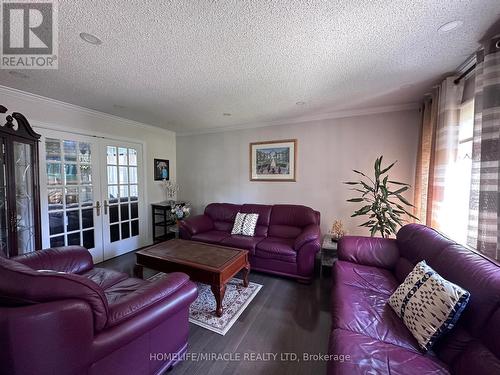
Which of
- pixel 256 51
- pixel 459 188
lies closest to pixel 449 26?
pixel 256 51

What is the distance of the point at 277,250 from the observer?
2844mm

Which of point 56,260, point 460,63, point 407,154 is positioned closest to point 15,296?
point 56,260

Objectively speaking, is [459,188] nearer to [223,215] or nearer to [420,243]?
[420,243]

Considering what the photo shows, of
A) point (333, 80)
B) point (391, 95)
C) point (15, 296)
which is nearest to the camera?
point (15, 296)

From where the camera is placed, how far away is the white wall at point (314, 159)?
3117mm

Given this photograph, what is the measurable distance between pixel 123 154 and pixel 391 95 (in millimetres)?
4268

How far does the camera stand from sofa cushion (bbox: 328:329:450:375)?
3.31ft

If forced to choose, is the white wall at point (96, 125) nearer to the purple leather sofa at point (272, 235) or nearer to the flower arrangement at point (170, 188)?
the flower arrangement at point (170, 188)

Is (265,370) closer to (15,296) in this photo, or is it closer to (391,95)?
(15,296)

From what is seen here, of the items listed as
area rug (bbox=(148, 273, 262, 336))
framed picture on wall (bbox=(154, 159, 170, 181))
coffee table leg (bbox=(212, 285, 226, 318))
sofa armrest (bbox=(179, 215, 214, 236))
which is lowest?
area rug (bbox=(148, 273, 262, 336))

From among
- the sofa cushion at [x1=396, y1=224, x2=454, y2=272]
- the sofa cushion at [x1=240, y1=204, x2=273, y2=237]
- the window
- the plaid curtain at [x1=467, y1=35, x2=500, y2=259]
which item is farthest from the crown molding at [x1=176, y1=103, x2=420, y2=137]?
the sofa cushion at [x1=396, y1=224, x2=454, y2=272]

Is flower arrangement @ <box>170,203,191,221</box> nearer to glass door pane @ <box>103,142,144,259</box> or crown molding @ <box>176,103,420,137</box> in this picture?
glass door pane @ <box>103,142,144,259</box>

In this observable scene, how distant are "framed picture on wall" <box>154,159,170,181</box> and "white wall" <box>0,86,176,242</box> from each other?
11 centimetres

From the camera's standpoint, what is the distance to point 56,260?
6.11ft
